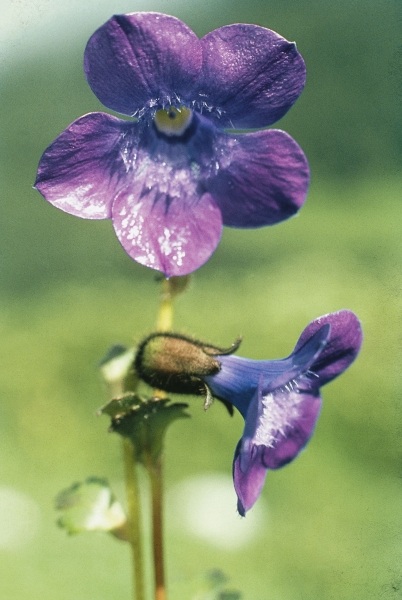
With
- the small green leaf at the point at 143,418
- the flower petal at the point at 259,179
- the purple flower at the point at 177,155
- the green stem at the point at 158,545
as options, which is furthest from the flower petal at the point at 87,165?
the green stem at the point at 158,545

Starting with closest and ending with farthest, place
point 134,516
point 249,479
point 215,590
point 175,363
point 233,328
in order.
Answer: point 249,479, point 175,363, point 134,516, point 215,590, point 233,328

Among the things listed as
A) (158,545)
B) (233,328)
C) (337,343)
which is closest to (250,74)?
(337,343)

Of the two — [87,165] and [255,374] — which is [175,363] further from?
[87,165]

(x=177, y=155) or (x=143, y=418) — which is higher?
(x=177, y=155)

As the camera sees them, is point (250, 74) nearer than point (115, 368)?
Yes

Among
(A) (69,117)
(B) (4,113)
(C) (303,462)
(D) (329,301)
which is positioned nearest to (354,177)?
(D) (329,301)

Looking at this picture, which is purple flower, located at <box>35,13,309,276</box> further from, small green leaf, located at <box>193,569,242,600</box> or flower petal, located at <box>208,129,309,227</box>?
small green leaf, located at <box>193,569,242,600</box>

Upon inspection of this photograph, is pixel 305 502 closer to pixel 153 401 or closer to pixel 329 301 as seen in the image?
pixel 329 301
